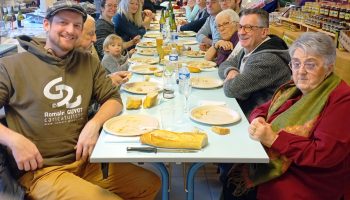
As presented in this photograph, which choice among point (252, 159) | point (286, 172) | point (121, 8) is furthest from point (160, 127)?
point (121, 8)

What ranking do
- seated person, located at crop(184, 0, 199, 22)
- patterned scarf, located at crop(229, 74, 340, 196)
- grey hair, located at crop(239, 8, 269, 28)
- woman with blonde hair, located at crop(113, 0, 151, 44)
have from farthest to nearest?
seated person, located at crop(184, 0, 199, 22)
woman with blonde hair, located at crop(113, 0, 151, 44)
grey hair, located at crop(239, 8, 269, 28)
patterned scarf, located at crop(229, 74, 340, 196)

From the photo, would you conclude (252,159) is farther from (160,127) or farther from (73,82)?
(73,82)

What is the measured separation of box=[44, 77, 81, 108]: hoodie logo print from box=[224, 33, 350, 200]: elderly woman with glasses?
83 cm

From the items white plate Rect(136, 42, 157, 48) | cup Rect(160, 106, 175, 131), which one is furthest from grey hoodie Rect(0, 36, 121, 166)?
white plate Rect(136, 42, 157, 48)

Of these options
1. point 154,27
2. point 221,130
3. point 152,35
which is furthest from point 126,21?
point 221,130

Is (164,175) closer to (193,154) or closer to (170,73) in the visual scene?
(193,154)

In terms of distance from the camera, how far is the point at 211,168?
104 inches

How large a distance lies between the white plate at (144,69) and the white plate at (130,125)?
2.80ft

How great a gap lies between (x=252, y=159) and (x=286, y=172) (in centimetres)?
22

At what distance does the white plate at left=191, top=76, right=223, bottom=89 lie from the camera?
2.13m

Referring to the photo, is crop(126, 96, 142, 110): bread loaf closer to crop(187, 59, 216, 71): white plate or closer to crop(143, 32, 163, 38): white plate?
crop(187, 59, 216, 71): white plate

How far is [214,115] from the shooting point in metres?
1.69

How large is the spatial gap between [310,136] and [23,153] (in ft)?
3.77

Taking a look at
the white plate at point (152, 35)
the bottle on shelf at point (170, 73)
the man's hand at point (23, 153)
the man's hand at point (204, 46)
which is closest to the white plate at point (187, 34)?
the white plate at point (152, 35)
